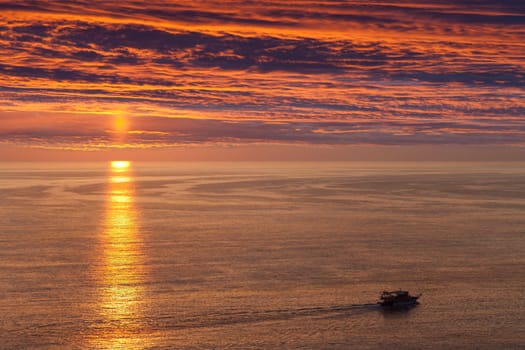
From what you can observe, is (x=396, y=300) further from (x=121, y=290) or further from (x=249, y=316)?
(x=121, y=290)

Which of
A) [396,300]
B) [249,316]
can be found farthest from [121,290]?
[396,300]

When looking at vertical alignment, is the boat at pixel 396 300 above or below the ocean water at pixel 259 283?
above

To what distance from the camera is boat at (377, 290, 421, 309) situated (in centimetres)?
7469

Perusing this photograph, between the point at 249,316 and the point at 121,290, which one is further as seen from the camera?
the point at 121,290

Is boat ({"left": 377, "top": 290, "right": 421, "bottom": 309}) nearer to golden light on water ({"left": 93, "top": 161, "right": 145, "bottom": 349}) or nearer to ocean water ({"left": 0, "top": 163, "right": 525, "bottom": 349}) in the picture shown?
ocean water ({"left": 0, "top": 163, "right": 525, "bottom": 349})

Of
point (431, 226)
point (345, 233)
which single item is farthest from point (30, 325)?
point (431, 226)

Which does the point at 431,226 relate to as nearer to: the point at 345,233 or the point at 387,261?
the point at 345,233

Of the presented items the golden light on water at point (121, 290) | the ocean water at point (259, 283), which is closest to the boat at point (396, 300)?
the ocean water at point (259, 283)

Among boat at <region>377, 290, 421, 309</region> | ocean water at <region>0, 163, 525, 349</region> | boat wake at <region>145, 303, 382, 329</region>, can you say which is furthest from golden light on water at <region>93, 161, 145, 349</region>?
boat at <region>377, 290, 421, 309</region>

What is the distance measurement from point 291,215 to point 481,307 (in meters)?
90.4

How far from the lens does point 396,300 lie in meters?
74.8

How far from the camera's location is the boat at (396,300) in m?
74.7

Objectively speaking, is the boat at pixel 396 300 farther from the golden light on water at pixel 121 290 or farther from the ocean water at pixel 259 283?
the golden light on water at pixel 121 290

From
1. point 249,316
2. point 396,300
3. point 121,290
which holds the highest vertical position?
point 396,300
